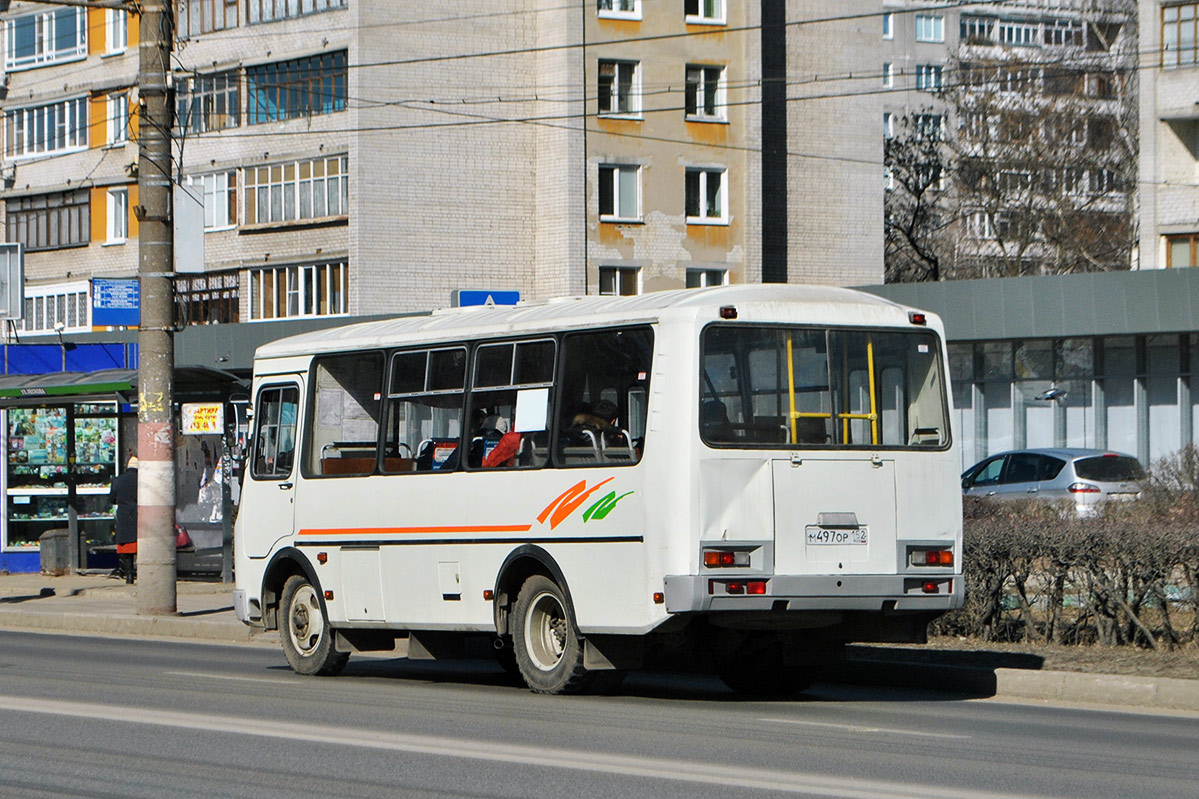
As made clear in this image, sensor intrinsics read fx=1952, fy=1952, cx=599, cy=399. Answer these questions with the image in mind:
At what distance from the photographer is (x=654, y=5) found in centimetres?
5497

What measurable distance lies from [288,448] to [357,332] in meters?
1.28

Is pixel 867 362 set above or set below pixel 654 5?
below

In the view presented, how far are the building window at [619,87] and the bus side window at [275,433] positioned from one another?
3840 cm

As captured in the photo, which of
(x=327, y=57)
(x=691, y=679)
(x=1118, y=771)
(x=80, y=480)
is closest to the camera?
(x=1118, y=771)

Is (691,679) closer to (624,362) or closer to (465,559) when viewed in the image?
(465,559)

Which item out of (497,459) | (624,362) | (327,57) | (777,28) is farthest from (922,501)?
(777,28)

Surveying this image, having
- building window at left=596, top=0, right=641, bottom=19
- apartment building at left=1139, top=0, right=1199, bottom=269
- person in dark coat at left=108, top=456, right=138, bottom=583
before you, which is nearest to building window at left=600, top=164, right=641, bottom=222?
building window at left=596, top=0, right=641, bottom=19

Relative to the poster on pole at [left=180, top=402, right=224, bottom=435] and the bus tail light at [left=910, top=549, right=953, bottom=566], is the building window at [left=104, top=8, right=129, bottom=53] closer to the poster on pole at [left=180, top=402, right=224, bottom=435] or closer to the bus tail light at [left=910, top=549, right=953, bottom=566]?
the poster on pole at [left=180, top=402, right=224, bottom=435]

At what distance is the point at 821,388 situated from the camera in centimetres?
1280

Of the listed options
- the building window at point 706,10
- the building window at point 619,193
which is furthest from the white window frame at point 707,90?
the building window at point 619,193

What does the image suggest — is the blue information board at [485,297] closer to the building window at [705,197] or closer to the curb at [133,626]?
the curb at [133,626]

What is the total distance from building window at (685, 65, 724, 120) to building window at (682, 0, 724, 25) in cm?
138

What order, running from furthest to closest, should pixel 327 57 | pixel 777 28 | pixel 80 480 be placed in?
pixel 777 28 < pixel 327 57 < pixel 80 480

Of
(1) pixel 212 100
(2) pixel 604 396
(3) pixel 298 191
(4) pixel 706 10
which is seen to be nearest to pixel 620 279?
(4) pixel 706 10
